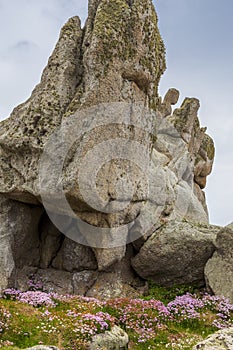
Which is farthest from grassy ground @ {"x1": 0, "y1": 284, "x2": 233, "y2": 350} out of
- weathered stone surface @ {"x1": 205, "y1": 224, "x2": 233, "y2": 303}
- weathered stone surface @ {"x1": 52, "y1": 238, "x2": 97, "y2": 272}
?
weathered stone surface @ {"x1": 52, "y1": 238, "x2": 97, "y2": 272}

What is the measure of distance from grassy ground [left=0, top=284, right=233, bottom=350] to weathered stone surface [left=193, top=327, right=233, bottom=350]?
5856mm

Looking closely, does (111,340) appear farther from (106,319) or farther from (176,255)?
(176,255)

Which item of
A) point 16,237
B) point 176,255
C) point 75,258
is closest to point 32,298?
point 16,237

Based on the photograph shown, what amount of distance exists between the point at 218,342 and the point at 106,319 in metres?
7.41

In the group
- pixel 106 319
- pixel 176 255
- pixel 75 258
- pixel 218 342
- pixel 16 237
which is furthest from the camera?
pixel 75 258

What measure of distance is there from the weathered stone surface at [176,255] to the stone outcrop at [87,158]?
25cm

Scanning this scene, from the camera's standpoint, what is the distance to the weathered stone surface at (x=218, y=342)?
31.0 feet

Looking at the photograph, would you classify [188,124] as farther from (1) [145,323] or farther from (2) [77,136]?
(1) [145,323]

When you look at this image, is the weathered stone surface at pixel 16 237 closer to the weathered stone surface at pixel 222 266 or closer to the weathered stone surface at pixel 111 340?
the weathered stone surface at pixel 111 340

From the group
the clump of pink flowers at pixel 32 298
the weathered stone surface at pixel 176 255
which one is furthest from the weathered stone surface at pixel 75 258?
the clump of pink flowers at pixel 32 298

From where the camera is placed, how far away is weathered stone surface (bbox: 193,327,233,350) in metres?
9.46

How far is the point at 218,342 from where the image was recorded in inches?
379

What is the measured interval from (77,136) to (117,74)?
3.64 meters

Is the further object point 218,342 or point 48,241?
point 48,241
